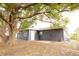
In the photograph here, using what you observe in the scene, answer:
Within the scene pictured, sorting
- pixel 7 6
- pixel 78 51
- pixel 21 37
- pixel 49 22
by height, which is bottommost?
pixel 78 51

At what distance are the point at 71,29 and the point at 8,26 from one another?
0.56 meters

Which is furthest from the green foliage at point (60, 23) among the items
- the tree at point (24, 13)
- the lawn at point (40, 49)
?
the lawn at point (40, 49)

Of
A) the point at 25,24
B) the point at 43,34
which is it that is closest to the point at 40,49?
the point at 43,34

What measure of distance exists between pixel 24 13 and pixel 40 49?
1.15ft

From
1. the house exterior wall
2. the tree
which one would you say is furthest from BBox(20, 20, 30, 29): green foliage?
the house exterior wall

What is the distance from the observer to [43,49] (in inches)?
46.4

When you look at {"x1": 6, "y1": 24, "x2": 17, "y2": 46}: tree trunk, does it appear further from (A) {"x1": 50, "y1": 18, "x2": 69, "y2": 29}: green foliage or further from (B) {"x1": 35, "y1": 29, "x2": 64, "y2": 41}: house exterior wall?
(A) {"x1": 50, "y1": 18, "x2": 69, "y2": 29}: green foliage

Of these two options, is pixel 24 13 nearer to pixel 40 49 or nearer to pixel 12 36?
pixel 12 36

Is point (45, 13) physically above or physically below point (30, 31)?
above

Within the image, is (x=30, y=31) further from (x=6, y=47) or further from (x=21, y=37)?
(x=6, y=47)

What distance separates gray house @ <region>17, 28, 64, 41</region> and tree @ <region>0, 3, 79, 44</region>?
0.18 ft

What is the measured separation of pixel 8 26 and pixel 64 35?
1.64 feet

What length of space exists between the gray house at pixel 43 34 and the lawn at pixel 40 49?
0.04 m

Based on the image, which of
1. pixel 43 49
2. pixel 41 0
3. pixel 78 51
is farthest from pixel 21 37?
pixel 78 51
